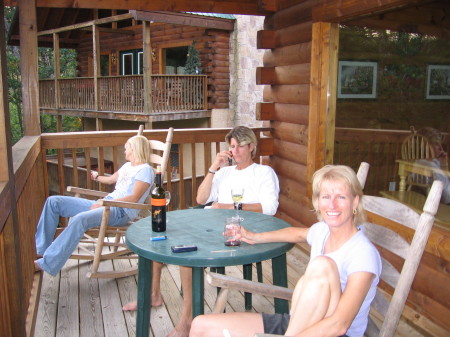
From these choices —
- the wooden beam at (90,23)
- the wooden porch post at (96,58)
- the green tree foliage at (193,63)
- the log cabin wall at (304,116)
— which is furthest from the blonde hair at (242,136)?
the wooden porch post at (96,58)

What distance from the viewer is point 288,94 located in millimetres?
4250

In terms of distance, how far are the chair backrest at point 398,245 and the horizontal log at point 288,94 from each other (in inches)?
83.8

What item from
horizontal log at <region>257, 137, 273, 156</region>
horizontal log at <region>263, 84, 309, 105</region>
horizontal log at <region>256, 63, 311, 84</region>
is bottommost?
horizontal log at <region>257, 137, 273, 156</region>

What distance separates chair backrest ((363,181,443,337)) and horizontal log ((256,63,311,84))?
7.09 ft

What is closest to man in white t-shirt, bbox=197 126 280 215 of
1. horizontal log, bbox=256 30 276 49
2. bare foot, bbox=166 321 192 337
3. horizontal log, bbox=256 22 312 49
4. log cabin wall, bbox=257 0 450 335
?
bare foot, bbox=166 321 192 337

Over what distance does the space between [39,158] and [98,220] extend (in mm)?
946

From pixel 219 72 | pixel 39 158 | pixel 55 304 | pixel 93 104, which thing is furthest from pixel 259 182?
pixel 93 104

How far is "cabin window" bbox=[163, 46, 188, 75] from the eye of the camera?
12500mm

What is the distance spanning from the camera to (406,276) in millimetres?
1592

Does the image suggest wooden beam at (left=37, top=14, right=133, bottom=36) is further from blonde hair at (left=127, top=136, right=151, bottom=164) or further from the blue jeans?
the blue jeans

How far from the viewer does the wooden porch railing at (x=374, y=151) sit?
3648 mm

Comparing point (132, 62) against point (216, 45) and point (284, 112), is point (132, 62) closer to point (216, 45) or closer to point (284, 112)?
point (216, 45)

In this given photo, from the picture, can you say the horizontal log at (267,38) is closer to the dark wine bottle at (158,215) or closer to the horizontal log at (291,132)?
the horizontal log at (291,132)

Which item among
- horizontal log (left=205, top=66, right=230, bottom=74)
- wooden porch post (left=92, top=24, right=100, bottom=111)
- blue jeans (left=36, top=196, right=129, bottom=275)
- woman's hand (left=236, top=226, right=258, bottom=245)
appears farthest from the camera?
wooden porch post (left=92, top=24, right=100, bottom=111)
